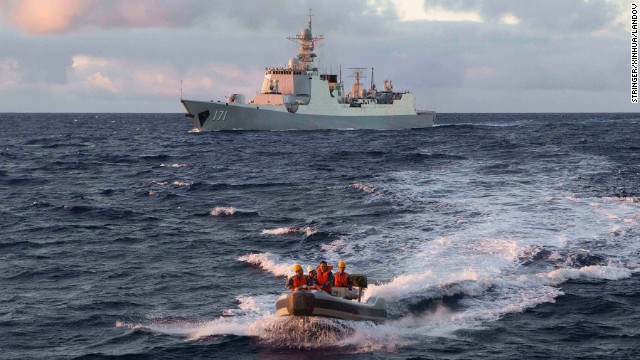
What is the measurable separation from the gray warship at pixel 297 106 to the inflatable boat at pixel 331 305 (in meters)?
68.0

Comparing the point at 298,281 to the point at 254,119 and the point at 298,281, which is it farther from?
the point at 254,119

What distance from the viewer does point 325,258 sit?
22.5 m

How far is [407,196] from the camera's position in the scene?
33781 mm

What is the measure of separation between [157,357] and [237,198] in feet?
69.1

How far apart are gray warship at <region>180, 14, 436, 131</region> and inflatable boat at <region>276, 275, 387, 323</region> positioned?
223 ft

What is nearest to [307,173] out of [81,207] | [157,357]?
[81,207]

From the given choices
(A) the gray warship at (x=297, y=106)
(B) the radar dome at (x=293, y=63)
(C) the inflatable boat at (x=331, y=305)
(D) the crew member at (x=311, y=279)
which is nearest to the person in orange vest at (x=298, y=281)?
(D) the crew member at (x=311, y=279)

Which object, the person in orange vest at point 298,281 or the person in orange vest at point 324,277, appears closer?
the person in orange vest at point 298,281

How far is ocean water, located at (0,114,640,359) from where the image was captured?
14.9 m

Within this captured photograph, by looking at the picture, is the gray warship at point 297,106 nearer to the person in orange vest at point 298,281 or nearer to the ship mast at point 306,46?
the ship mast at point 306,46

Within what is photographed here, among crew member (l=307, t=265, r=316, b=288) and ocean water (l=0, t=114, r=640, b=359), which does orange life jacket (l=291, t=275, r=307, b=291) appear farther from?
ocean water (l=0, t=114, r=640, b=359)

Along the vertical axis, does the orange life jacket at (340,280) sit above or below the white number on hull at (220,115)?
below

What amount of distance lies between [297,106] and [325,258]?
64.9 metres

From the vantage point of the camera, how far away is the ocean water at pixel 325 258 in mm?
14891
